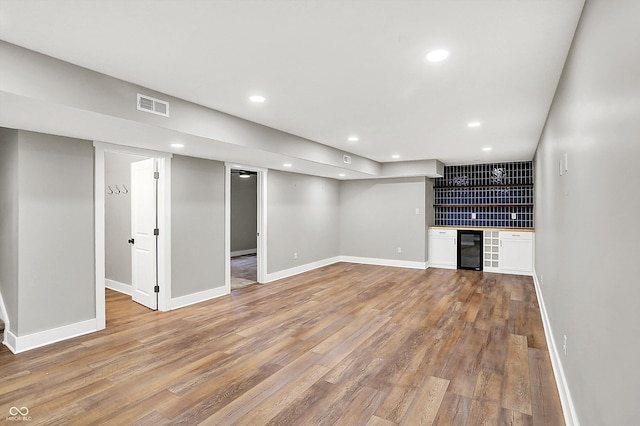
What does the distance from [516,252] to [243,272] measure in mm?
5761

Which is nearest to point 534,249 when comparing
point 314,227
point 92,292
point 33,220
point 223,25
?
point 314,227

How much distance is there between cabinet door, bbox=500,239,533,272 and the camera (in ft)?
22.3

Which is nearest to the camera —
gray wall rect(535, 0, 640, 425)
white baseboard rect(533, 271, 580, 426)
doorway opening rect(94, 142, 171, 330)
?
gray wall rect(535, 0, 640, 425)

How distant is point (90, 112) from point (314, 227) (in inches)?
214

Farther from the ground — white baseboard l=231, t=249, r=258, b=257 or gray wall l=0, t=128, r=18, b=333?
gray wall l=0, t=128, r=18, b=333

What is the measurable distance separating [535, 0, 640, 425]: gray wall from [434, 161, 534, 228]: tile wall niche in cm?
575

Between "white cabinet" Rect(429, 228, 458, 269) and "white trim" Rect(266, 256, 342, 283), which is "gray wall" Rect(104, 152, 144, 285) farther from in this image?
"white cabinet" Rect(429, 228, 458, 269)

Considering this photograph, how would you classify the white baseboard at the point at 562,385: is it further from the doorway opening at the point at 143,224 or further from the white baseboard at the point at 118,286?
the white baseboard at the point at 118,286

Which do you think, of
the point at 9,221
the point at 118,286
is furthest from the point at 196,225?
the point at 9,221

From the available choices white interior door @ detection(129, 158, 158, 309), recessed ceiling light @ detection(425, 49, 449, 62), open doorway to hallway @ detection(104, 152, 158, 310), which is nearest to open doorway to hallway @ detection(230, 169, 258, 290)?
open doorway to hallway @ detection(104, 152, 158, 310)

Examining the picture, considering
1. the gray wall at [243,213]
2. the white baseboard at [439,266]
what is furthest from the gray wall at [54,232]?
the white baseboard at [439,266]

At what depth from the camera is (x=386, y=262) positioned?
8062 mm

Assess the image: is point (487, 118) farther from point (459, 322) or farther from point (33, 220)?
point (33, 220)

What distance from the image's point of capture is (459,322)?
13.3 feet
